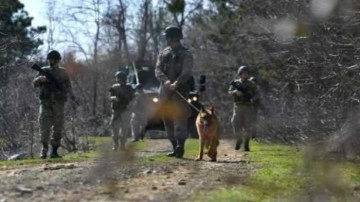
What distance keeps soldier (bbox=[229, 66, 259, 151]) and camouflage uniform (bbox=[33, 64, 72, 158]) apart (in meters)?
4.22

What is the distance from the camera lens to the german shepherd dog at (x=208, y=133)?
44.8ft

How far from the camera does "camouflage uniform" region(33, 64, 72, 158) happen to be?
15.2 metres

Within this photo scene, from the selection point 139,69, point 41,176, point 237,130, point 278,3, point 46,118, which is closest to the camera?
point 41,176

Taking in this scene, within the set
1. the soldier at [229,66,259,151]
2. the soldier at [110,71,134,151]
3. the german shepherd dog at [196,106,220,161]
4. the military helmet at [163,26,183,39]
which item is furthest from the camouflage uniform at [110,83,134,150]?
the military helmet at [163,26,183,39]

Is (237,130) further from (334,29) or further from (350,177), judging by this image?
(350,177)

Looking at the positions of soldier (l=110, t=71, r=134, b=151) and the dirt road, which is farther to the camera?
soldier (l=110, t=71, r=134, b=151)

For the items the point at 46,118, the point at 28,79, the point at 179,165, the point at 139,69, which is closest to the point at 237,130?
the point at 46,118

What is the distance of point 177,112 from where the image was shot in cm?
1379

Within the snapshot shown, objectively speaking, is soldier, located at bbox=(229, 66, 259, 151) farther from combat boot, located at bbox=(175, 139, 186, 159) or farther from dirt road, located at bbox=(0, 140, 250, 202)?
dirt road, located at bbox=(0, 140, 250, 202)

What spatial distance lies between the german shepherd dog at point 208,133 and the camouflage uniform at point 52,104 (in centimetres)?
269

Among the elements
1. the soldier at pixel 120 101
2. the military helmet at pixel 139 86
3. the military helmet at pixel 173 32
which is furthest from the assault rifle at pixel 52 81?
the military helmet at pixel 139 86

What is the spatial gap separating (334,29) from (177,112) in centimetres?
302

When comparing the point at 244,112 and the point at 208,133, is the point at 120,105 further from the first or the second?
the point at 208,133

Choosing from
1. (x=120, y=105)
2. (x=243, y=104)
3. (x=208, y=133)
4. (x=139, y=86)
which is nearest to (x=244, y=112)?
(x=243, y=104)
